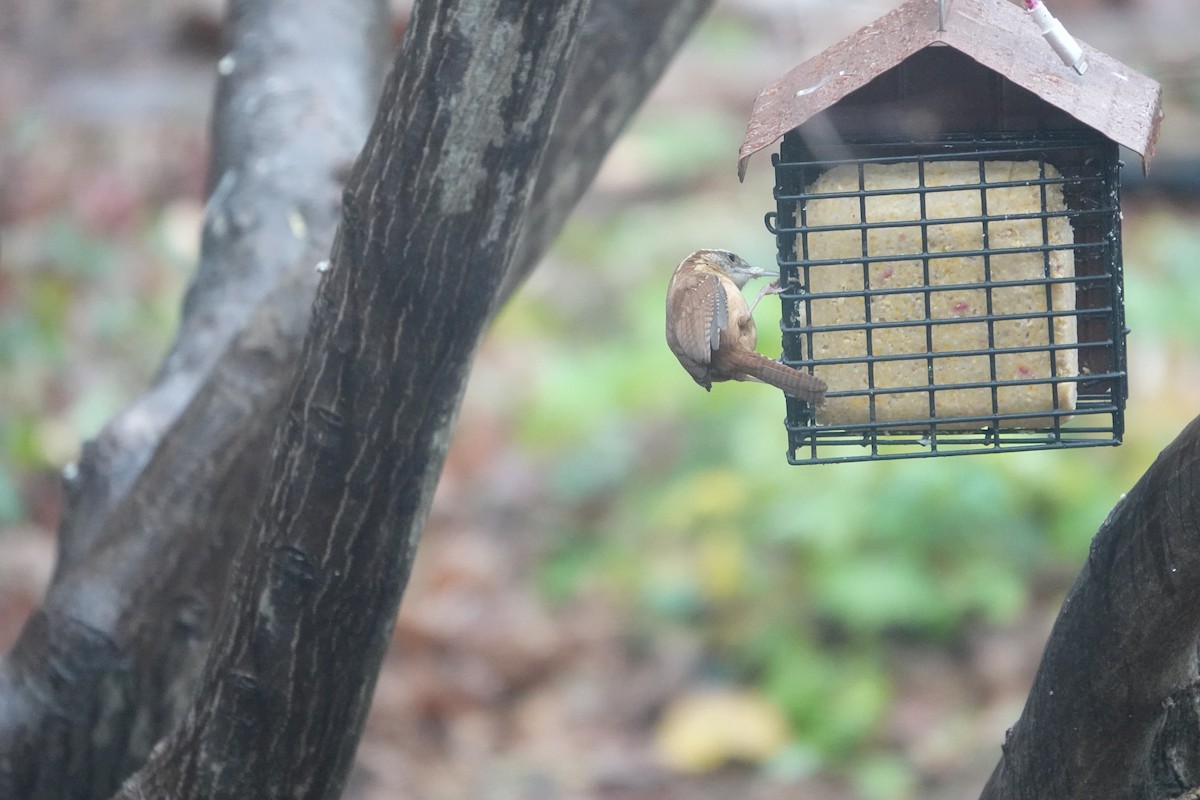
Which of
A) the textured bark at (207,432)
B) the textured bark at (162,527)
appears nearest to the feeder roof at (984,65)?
the textured bark at (207,432)

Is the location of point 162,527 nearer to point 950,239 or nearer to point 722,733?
point 950,239

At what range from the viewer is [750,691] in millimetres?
6848

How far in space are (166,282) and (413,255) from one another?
321 inches

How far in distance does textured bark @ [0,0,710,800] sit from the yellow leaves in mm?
3594

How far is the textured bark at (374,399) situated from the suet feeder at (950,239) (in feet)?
1.68

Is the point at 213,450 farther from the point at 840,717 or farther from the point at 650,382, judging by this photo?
the point at 650,382

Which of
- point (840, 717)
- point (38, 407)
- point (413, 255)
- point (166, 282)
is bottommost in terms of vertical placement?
point (840, 717)

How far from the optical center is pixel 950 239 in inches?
106

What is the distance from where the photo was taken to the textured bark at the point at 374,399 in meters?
2.25

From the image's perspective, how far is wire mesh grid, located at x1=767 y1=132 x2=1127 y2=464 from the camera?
8.61ft

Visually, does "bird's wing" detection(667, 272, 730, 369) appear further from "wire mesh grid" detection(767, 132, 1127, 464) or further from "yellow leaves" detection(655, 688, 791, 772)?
"yellow leaves" detection(655, 688, 791, 772)

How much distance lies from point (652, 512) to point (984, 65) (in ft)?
18.4

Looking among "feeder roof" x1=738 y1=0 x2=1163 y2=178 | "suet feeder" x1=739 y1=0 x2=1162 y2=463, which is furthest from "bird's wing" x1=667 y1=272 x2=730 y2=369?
"feeder roof" x1=738 y1=0 x2=1163 y2=178

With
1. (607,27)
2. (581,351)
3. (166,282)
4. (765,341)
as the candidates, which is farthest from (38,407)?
(607,27)
